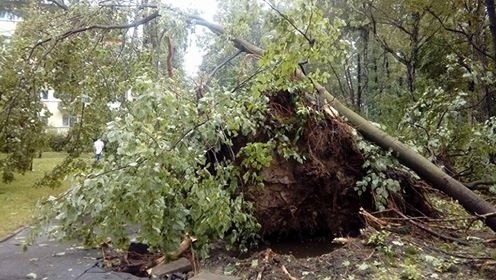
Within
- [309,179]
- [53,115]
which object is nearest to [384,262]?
[309,179]

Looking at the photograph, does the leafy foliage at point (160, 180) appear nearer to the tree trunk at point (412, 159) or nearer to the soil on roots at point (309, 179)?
the soil on roots at point (309, 179)

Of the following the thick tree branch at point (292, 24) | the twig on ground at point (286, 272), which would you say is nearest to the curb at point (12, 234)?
the twig on ground at point (286, 272)

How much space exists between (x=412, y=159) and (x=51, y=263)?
390cm

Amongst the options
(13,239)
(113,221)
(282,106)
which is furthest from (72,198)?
(13,239)

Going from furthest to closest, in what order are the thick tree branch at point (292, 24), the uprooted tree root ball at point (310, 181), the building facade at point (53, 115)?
the building facade at point (53, 115) < the uprooted tree root ball at point (310, 181) < the thick tree branch at point (292, 24)

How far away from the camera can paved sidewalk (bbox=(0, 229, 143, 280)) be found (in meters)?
4.10

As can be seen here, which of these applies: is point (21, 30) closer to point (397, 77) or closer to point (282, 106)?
point (282, 106)

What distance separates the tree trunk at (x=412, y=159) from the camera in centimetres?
445

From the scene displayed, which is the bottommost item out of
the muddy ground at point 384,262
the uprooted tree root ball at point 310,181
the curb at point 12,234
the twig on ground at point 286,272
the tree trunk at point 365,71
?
the curb at point 12,234

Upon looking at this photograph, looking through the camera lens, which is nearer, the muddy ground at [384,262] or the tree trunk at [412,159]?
the muddy ground at [384,262]

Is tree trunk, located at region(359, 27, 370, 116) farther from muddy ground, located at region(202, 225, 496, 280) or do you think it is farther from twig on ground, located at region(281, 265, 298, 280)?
twig on ground, located at region(281, 265, 298, 280)

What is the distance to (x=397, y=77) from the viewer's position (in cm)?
1800

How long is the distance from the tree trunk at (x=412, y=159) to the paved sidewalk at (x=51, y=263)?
2741 mm

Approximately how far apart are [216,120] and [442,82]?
809 cm
